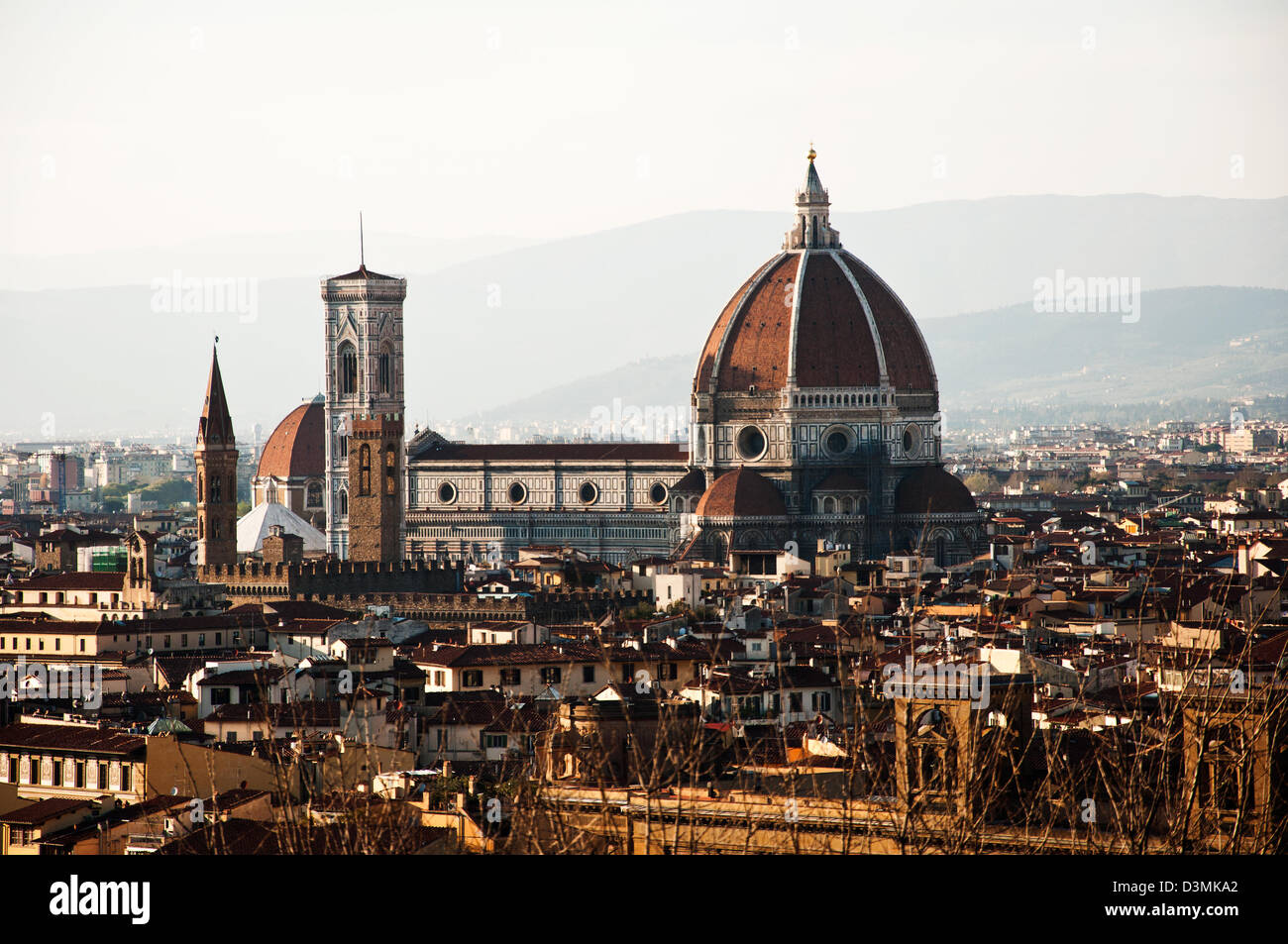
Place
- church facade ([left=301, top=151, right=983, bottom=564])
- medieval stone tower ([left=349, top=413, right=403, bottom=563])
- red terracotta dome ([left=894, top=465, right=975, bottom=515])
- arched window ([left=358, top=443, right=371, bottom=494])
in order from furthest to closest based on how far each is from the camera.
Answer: church facade ([left=301, top=151, right=983, bottom=564]) → red terracotta dome ([left=894, top=465, right=975, bottom=515]) → arched window ([left=358, top=443, right=371, bottom=494]) → medieval stone tower ([left=349, top=413, right=403, bottom=563])

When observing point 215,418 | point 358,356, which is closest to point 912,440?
point 358,356

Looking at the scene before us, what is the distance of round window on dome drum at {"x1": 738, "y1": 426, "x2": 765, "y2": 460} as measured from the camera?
329ft

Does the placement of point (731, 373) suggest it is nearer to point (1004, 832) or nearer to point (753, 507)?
point (753, 507)

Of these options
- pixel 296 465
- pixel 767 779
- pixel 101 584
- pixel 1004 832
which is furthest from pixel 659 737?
pixel 296 465

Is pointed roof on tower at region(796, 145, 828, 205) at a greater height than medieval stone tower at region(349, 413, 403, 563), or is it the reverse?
pointed roof on tower at region(796, 145, 828, 205)

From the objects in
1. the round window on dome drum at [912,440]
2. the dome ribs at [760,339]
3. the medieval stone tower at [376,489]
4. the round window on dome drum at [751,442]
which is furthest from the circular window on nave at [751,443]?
the medieval stone tower at [376,489]

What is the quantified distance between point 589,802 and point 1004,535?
Result: 76.9 meters

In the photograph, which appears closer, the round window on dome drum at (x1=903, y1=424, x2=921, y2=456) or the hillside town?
the hillside town

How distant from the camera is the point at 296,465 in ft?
400

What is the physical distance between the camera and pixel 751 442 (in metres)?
101

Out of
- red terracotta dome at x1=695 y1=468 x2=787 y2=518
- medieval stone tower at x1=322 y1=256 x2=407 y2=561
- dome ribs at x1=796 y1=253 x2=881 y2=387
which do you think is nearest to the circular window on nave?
dome ribs at x1=796 y1=253 x2=881 y2=387

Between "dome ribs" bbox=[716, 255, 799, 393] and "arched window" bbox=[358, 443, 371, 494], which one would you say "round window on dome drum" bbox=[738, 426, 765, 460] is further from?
"arched window" bbox=[358, 443, 371, 494]

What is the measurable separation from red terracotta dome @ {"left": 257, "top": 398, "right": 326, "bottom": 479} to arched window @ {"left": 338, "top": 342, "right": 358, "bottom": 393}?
732 cm

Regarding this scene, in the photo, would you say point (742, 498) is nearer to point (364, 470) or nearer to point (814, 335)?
point (814, 335)
